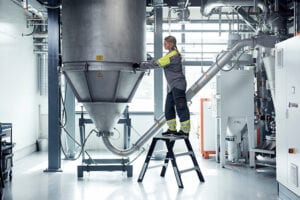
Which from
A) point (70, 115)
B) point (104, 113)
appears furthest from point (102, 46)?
point (70, 115)

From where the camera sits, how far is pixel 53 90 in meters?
5.33

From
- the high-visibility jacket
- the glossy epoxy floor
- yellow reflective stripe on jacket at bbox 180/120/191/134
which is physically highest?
the high-visibility jacket

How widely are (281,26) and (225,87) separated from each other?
1.20 metres

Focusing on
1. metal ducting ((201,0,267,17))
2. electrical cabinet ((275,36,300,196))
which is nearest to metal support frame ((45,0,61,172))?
metal ducting ((201,0,267,17))

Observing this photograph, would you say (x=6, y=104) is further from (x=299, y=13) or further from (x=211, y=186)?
(x=299, y=13)

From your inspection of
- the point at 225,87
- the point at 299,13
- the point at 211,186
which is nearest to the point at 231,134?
the point at 225,87

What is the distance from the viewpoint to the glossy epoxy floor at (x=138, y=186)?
3959 mm

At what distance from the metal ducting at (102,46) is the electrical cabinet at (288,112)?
1.55m

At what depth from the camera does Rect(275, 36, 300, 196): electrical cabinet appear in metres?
3.29

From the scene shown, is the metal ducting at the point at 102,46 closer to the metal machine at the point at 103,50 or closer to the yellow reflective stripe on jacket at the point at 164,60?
the metal machine at the point at 103,50

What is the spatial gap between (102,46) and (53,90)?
5.29ft

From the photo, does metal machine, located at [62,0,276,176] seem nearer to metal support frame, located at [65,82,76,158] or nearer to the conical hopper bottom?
the conical hopper bottom

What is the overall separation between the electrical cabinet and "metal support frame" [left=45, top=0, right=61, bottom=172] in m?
2.99

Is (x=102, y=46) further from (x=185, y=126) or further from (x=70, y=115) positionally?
(x=70, y=115)
